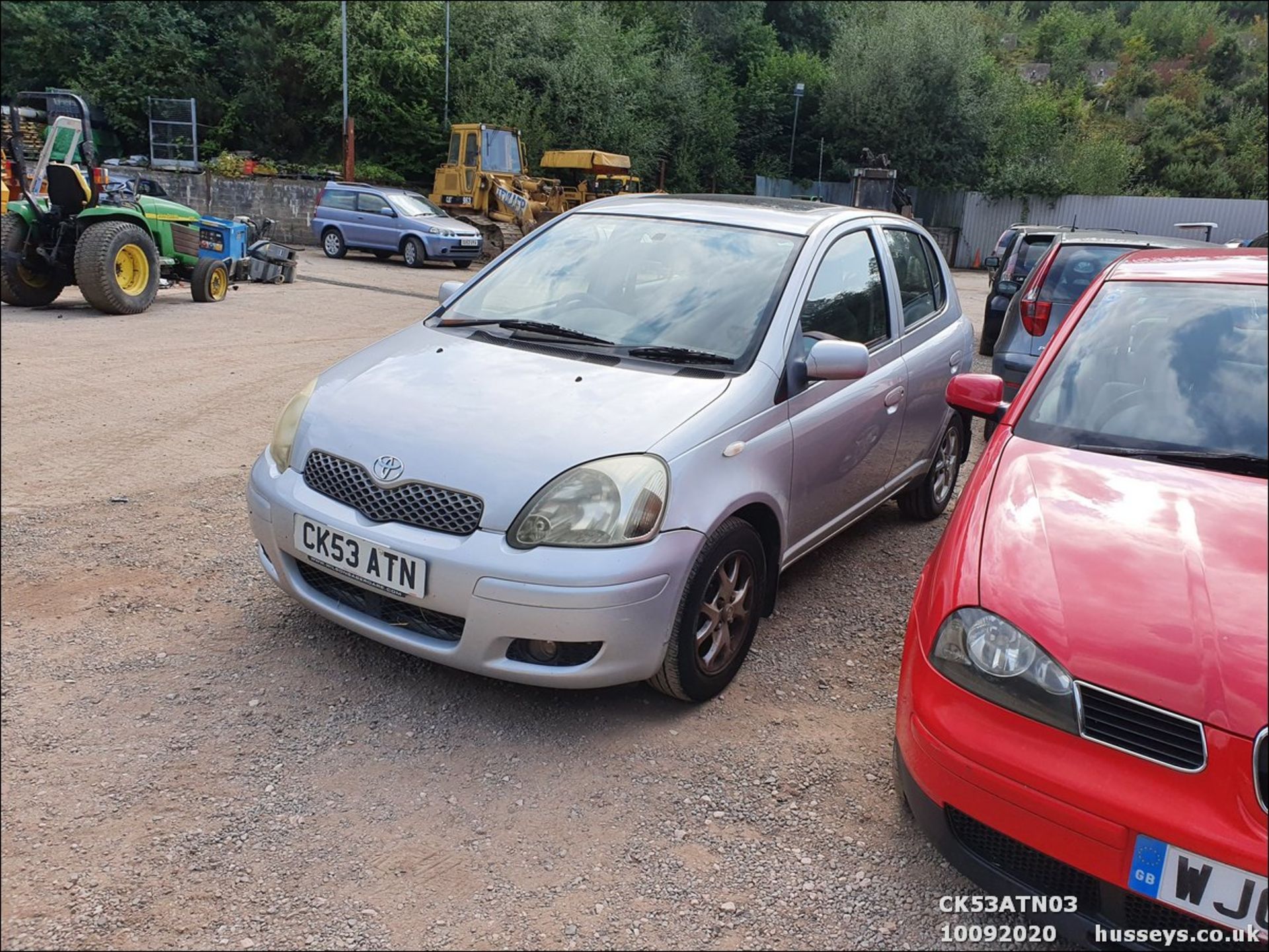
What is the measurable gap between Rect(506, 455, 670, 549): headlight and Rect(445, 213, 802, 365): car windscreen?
82 centimetres

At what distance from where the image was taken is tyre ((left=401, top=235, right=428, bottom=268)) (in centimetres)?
2031

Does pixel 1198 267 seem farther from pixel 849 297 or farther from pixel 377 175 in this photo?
pixel 377 175

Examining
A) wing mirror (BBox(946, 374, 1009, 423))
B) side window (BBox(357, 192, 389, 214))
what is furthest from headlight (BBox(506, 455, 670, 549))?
side window (BBox(357, 192, 389, 214))

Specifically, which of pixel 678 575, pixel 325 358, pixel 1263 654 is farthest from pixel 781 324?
pixel 325 358

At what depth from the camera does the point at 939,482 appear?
544 cm

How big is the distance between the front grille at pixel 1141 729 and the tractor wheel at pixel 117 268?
34.5 ft

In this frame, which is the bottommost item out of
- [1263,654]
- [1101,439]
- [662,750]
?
[662,750]

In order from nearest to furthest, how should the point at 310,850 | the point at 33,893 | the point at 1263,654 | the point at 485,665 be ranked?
the point at 1263,654
the point at 33,893
the point at 310,850
the point at 485,665

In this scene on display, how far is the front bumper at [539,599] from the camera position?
2816mm

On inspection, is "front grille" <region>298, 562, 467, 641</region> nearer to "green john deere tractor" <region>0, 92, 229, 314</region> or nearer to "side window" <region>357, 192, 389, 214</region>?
"green john deere tractor" <region>0, 92, 229, 314</region>

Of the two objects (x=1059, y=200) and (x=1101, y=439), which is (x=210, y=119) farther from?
(x=1101, y=439)

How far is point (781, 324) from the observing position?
3.63 meters

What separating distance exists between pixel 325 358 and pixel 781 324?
670cm

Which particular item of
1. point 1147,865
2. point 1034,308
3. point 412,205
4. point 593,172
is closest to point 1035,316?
point 1034,308
